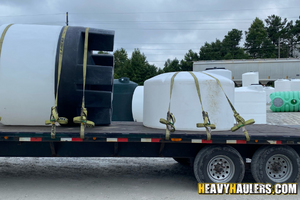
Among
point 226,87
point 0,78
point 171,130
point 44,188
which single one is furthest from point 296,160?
point 0,78

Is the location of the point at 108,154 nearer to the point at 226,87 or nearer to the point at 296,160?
the point at 226,87

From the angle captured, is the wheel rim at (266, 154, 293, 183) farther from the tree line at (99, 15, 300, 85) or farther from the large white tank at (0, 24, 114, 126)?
the tree line at (99, 15, 300, 85)

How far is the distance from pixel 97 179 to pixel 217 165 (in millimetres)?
2332

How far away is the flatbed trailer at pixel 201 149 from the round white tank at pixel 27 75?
0.38 m

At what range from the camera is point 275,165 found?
502cm

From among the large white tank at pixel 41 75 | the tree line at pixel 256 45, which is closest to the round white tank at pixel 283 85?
the large white tank at pixel 41 75

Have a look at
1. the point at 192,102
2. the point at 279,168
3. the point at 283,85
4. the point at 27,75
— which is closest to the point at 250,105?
the point at 279,168

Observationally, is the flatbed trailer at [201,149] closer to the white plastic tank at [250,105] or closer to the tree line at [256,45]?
the white plastic tank at [250,105]

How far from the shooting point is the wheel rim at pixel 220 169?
4.90m

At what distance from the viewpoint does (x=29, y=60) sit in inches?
198

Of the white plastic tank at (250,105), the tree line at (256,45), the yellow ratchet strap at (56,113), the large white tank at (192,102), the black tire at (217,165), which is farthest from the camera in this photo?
the tree line at (256,45)

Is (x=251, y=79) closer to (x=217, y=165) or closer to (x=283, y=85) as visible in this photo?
(x=283, y=85)

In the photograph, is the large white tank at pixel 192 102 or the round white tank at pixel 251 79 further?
the round white tank at pixel 251 79

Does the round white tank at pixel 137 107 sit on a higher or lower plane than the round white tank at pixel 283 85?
lower
